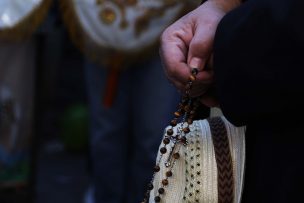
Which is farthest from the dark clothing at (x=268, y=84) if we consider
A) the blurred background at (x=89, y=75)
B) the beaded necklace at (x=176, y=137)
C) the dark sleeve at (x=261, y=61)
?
the blurred background at (x=89, y=75)

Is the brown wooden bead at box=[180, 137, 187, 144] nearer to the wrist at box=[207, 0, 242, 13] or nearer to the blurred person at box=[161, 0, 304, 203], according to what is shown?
the blurred person at box=[161, 0, 304, 203]

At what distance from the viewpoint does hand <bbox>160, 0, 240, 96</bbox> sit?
4.82 ft

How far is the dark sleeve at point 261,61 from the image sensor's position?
4.21 feet

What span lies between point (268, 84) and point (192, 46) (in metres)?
0.21

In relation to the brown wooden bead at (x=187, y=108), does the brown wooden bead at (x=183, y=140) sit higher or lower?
lower

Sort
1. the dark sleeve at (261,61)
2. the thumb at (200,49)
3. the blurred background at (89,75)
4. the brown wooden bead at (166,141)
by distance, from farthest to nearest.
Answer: the blurred background at (89,75) < the brown wooden bead at (166,141) < the thumb at (200,49) < the dark sleeve at (261,61)

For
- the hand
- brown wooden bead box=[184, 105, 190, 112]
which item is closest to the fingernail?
the hand

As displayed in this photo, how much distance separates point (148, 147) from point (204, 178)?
6.66 feet

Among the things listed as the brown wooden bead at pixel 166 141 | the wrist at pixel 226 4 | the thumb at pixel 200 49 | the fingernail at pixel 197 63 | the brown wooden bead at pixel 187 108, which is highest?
the wrist at pixel 226 4

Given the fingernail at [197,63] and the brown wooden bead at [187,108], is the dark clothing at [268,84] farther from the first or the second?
the brown wooden bead at [187,108]

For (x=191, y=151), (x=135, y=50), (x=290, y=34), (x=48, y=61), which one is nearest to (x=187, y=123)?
(x=191, y=151)

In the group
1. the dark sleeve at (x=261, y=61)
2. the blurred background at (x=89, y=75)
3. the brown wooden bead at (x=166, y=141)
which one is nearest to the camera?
the dark sleeve at (x=261, y=61)

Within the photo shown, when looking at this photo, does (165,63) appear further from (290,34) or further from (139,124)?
(139,124)

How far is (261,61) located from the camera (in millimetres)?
1317
